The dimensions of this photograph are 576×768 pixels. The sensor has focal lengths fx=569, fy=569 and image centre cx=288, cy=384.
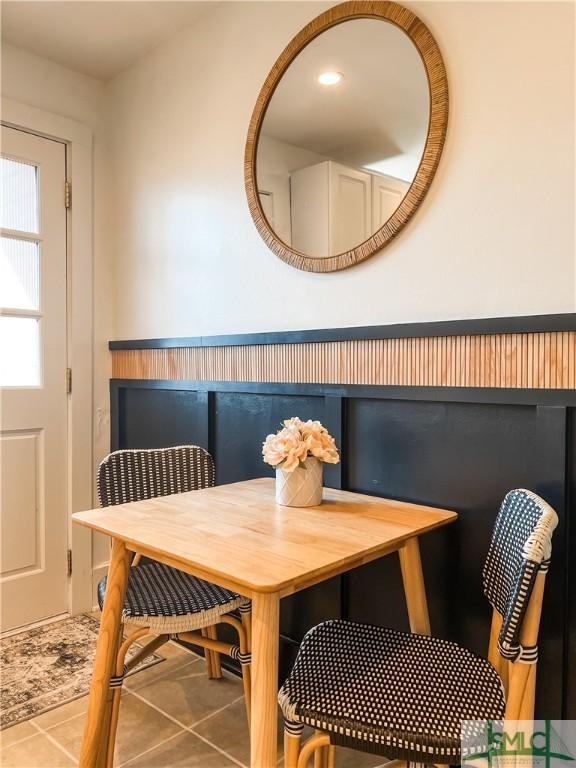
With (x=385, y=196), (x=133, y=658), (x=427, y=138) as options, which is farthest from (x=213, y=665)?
(x=427, y=138)

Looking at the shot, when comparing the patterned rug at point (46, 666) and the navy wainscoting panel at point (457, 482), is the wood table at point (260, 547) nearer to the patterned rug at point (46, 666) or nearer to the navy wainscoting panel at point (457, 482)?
the navy wainscoting panel at point (457, 482)

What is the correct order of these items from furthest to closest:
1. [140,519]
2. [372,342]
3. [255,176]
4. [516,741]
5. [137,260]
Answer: [137,260] → [255,176] → [372,342] → [140,519] → [516,741]

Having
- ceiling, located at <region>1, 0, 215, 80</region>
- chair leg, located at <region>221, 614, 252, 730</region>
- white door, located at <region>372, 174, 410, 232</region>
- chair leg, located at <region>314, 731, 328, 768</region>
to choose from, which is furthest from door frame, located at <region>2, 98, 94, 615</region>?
chair leg, located at <region>314, 731, 328, 768</region>

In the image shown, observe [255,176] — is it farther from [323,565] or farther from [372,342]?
[323,565]

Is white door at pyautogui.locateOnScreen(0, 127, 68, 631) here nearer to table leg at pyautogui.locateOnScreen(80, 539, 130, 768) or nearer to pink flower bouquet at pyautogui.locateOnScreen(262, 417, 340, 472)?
table leg at pyautogui.locateOnScreen(80, 539, 130, 768)

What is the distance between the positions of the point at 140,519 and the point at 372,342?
799mm

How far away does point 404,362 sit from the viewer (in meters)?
1.58

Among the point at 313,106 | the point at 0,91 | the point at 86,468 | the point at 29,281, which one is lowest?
the point at 86,468

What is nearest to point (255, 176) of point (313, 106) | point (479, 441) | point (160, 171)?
point (313, 106)

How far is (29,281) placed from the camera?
2434 mm

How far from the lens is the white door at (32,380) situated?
2.37 meters

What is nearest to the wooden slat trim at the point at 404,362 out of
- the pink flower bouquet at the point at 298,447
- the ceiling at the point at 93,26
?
the pink flower bouquet at the point at 298,447

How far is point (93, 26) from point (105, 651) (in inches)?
87.5

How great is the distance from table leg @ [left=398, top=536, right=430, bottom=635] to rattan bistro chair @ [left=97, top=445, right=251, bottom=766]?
0.47 m
